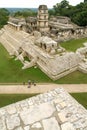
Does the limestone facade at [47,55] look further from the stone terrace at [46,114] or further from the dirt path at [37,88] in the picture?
the stone terrace at [46,114]

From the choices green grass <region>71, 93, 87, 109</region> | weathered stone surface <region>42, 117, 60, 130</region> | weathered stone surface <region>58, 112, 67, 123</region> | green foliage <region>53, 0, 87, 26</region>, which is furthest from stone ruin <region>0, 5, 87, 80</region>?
weathered stone surface <region>42, 117, 60, 130</region>

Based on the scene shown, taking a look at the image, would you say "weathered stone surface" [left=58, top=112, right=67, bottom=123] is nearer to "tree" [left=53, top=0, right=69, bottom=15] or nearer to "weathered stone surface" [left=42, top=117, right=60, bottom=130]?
"weathered stone surface" [left=42, top=117, right=60, bottom=130]

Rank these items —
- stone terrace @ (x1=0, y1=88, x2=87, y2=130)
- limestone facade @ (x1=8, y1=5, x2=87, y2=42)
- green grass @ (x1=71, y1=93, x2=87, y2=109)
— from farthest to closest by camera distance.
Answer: limestone facade @ (x1=8, y1=5, x2=87, y2=42) → green grass @ (x1=71, y1=93, x2=87, y2=109) → stone terrace @ (x1=0, y1=88, x2=87, y2=130)

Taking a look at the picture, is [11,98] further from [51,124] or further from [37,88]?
[51,124]

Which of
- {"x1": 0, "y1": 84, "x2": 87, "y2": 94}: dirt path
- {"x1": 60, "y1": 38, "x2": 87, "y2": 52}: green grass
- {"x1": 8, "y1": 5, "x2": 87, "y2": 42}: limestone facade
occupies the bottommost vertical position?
{"x1": 0, "y1": 84, "x2": 87, "y2": 94}: dirt path

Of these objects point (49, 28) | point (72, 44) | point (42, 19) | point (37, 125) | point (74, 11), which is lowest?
point (72, 44)

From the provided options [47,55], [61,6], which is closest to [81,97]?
[47,55]
